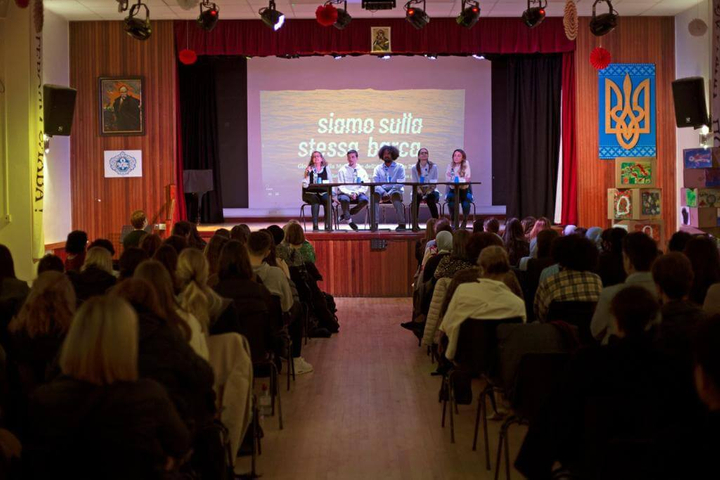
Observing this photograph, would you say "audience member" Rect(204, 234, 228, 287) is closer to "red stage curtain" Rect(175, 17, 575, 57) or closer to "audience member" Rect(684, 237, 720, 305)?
"audience member" Rect(684, 237, 720, 305)

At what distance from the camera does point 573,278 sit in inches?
170

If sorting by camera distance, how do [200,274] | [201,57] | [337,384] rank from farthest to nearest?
[201,57] → [337,384] → [200,274]

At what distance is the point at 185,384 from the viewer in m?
2.68

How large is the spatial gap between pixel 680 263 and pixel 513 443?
66.0 inches

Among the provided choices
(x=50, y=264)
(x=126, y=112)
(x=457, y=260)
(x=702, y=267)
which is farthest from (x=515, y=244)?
(x=126, y=112)

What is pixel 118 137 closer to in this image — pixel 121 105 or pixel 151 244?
pixel 121 105

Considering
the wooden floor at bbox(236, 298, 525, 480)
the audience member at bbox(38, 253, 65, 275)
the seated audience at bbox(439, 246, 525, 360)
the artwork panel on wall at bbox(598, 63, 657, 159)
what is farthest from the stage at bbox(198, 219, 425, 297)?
the seated audience at bbox(439, 246, 525, 360)

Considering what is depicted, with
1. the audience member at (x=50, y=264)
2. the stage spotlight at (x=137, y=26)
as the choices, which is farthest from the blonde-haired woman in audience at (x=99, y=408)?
the stage spotlight at (x=137, y=26)

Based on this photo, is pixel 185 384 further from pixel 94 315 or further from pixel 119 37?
pixel 119 37

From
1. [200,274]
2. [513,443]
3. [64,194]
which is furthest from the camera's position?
[64,194]

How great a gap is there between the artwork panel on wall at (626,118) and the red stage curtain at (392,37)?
0.97 m

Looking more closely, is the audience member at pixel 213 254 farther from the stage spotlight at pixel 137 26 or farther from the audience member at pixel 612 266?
the stage spotlight at pixel 137 26

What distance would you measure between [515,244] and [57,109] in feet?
20.5

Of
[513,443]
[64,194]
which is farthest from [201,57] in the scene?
[513,443]
